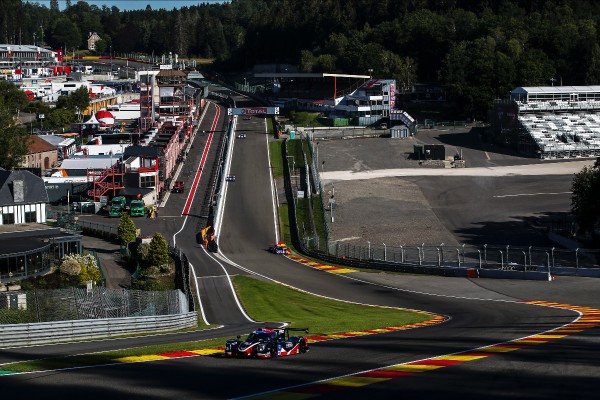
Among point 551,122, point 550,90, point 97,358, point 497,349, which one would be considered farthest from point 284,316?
point 550,90

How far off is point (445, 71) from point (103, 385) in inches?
5745

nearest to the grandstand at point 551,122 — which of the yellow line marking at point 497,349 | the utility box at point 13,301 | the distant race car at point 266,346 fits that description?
the yellow line marking at point 497,349

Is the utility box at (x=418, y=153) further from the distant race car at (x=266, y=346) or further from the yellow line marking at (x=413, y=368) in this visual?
the yellow line marking at (x=413, y=368)

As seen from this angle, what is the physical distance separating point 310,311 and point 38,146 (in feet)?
232

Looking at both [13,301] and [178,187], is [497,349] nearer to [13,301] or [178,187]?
[13,301]

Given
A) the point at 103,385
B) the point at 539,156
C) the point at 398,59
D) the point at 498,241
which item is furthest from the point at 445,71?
the point at 103,385

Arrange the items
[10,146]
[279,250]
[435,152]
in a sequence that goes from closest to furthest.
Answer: [279,250], [10,146], [435,152]

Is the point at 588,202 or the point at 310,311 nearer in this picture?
the point at 310,311

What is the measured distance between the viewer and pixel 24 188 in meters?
70.1

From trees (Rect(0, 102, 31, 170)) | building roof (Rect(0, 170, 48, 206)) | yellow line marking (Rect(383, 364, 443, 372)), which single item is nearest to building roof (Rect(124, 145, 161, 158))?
trees (Rect(0, 102, 31, 170))

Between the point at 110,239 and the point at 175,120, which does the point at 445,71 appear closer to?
the point at 175,120

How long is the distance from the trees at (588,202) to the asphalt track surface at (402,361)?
1047 cm

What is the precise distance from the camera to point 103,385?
2766 cm

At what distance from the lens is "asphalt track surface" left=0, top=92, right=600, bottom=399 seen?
26656 mm
